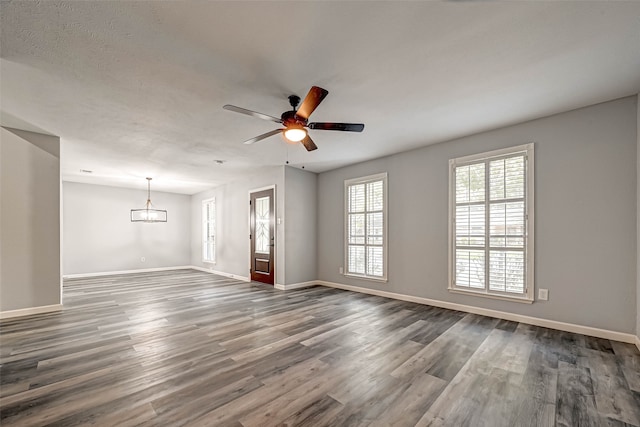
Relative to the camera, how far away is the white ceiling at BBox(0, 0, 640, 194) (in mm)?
1862

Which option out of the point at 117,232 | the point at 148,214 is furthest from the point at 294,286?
the point at 117,232

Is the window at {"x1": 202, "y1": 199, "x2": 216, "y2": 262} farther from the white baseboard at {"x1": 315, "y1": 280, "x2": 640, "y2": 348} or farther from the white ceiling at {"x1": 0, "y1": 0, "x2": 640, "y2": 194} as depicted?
the white baseboard at {"x1": 315, "y1": 280, "x2": 640, "y2": 348}

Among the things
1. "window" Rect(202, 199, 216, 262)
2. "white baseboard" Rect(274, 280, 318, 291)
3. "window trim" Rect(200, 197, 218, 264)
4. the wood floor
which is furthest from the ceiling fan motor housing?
"window" Rect(202, 199, 216, 262)

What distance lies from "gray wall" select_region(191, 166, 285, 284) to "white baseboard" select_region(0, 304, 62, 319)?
11.8 ft

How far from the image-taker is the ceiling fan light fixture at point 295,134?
9.65 feet

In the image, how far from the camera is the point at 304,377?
2273 millimetres

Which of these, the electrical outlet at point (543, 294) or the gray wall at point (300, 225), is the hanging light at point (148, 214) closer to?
the gray wall at point (300, 225)

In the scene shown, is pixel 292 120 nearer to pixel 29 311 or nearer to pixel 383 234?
pixel 383 234

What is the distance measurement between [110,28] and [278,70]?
125 cm

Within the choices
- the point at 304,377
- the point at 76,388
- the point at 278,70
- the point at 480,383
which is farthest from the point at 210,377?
the point at 278,70

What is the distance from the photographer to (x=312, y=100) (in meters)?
2.53

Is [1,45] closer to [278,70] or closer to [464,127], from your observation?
[278,70]

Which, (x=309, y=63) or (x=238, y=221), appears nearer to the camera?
(x=309, y=63)

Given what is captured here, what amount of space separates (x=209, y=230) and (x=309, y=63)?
7.56 meters
